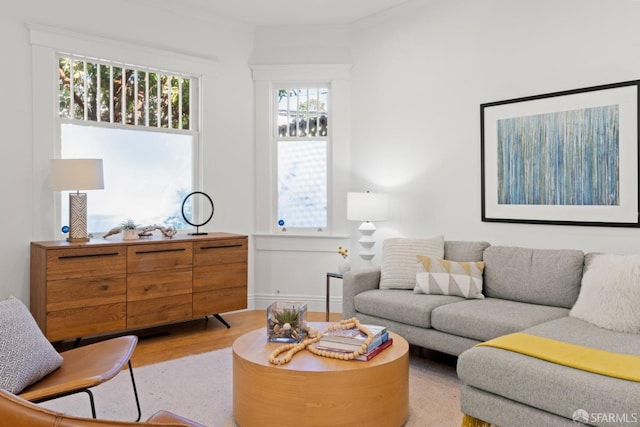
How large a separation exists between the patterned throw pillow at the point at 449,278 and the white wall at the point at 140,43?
216cm

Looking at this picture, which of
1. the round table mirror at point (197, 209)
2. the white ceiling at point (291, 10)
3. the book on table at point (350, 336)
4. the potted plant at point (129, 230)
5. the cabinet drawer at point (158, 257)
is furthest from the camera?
the round table mirror at point (197, 209)

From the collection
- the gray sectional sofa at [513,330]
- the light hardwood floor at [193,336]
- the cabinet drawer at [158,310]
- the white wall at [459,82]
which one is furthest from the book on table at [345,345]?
the cabinet drawer at [158,310]

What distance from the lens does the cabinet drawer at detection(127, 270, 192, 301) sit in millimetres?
3867

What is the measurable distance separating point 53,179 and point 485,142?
3.31 meters

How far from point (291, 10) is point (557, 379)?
3.96 metres

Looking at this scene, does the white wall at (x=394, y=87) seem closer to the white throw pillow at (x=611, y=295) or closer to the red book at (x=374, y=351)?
the white throw pillow at (x=611, y=295)

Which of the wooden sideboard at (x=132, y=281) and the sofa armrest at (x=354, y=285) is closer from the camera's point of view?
the wooden sideboard at (x=132, y=281)

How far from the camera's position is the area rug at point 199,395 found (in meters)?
2.63

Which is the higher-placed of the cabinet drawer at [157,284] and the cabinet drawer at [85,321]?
the cabinet drawer at [157,284]

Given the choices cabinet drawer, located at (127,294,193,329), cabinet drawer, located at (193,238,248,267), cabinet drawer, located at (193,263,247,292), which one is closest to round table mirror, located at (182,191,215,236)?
cabinet drawer, located at (193,238,248,267)

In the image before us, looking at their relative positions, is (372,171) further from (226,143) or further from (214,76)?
(214,76)

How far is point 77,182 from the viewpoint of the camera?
3668 millimetres

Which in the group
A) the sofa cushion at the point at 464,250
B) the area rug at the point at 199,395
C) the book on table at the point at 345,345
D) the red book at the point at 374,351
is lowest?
the area rug at the point at 199,395

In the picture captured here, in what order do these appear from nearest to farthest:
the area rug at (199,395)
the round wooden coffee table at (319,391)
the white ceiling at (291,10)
→ 1. the round wooden coffee table at (319,391)
2. the area rug at (199,395)
3. the white ceiling at (291,10)
